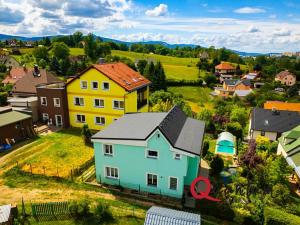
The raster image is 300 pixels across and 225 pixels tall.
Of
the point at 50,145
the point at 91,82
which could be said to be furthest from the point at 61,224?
the point at 91,82

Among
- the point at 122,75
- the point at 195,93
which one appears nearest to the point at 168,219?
the point at 122,75

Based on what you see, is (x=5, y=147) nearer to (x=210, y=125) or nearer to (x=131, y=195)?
(x=131, y=195)

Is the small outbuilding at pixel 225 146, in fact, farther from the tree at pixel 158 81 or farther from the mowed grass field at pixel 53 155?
the tree at pixel 158 81

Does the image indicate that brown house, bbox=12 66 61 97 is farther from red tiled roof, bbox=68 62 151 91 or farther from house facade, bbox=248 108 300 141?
house facade, bbox=248 108 300 141

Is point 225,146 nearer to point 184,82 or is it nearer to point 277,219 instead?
point 277,219

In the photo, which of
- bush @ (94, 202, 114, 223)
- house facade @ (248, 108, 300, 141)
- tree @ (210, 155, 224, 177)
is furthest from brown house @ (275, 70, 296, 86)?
bush @ (94, 202, 114, 223)

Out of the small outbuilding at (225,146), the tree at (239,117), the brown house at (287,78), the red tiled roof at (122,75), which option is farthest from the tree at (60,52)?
the brown house at (287,78)
